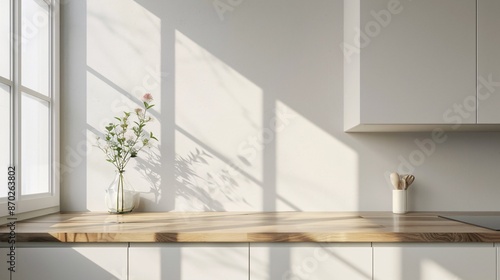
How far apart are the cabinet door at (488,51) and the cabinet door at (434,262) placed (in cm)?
68

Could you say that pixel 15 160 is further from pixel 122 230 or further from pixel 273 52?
pixel 273 52

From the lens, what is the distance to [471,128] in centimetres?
205

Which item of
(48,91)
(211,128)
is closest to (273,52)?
(211,128)

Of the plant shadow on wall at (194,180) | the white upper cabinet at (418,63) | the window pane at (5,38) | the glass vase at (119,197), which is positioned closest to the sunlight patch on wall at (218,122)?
the plant shadow on wall at (194,180)

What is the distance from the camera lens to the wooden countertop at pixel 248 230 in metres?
1.54

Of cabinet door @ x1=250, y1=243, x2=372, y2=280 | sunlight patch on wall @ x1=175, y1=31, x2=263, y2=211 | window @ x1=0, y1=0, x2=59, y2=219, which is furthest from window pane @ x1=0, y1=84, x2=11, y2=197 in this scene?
cabinet door @ x1=250, y1=243, x2=372, y2=280

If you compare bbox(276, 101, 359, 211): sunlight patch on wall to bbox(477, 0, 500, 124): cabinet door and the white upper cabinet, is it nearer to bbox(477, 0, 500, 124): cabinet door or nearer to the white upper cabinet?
the white upper cabinet

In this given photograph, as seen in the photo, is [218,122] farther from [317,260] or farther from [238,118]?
[317,260]

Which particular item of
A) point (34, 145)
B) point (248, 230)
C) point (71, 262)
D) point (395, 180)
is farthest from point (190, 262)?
point (395, 180)

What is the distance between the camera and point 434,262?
1.56m

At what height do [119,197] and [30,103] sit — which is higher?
[30,103]

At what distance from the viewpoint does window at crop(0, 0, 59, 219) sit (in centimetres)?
174

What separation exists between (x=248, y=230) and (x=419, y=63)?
3.38 ft

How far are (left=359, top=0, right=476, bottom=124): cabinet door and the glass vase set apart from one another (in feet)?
3.91
